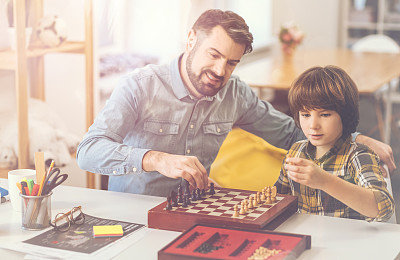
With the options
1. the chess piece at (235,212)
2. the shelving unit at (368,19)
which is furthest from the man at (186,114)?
the shelving unit at (368,19)

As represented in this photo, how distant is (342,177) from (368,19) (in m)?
4.77

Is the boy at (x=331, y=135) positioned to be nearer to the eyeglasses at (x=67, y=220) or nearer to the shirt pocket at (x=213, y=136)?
the shirt pocket at (x=213, y=136)

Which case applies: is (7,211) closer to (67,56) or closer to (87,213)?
(87,213)

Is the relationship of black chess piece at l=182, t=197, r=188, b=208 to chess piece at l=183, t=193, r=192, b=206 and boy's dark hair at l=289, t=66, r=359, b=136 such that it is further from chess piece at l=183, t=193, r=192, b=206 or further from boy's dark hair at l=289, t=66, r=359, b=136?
boy's dark hair at l=289, t=66, r=359, b=136

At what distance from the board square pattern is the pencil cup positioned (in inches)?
12.5

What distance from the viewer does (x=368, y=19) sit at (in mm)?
6074

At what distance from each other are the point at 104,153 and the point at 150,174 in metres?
0.24

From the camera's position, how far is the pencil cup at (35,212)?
1499 mm

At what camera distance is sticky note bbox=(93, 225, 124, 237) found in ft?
4.75

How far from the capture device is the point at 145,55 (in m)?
3.15

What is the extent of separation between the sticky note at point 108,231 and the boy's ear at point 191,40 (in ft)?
2.16

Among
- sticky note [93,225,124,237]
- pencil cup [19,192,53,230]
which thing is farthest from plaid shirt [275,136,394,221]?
pencil cup [19,192,53,230]

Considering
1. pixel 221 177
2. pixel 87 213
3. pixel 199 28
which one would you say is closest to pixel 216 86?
pixel 199 28

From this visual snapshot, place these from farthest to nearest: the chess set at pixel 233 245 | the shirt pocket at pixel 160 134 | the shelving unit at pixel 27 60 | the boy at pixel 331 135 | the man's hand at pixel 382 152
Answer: the shelving unit at pixel 27 60
the shirt pocket at pixel 160 134
the man's hand at pixel 382 152
the boy at pixel 331 135
the chess set at pixel 233 245
